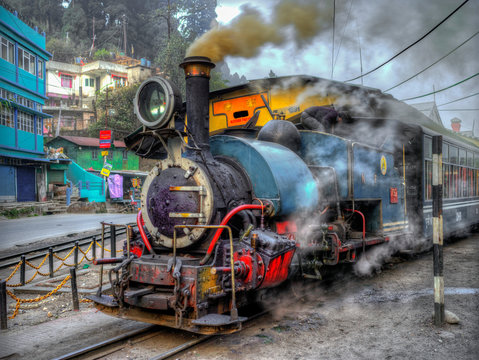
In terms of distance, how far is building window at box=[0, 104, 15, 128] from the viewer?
68.8 feet

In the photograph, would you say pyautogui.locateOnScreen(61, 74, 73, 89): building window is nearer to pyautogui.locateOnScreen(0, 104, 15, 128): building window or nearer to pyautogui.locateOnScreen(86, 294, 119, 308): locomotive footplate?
pyautogui.locateOnScreen(0, 104, 15, 128): building window

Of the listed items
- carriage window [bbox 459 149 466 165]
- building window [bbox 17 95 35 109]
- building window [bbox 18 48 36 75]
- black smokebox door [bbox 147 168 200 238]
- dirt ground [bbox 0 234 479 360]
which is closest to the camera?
dirt ground [bbox 0 234 479 360]

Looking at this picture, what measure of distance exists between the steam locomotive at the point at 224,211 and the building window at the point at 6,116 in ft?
61.7

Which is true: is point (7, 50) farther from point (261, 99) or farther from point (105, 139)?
point (261, 99)

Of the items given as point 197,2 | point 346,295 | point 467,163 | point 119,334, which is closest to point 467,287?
point 346,295

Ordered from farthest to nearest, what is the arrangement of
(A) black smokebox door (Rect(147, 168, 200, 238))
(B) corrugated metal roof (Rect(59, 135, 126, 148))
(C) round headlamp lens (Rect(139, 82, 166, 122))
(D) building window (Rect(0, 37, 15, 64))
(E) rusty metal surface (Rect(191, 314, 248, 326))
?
(B) corrugated metal roof (Rect(59, 135, 126, 148)), (D) building window (Rect(0, 37, 15, 64)), (C) round headlamp lens (Rect(139, 82, 166, 122)), (A) black smokebox door (Rect(147, 168, 200, 238)), (E) rusty metal surface (Rect(191, 314, 248, 326))

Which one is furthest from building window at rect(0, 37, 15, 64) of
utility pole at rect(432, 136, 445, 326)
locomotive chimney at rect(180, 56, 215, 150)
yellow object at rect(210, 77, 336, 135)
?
utility pole at rect(432, 136, 445, 326)

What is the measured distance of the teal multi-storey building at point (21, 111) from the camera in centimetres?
2081

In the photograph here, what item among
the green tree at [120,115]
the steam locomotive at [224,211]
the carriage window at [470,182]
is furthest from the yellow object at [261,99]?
the green tree at [120,115]

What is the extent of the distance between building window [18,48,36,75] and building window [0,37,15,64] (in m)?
0.70

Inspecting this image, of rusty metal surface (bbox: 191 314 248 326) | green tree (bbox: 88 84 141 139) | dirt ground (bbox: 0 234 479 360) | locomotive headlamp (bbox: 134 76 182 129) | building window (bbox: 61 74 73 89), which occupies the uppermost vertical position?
building window (bbox: 61 74 73 89)

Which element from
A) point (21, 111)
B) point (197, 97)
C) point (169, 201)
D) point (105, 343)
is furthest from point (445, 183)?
point (21, 111)

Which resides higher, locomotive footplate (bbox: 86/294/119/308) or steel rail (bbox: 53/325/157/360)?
locomotive footplate (bbox: 86/294/119/308)

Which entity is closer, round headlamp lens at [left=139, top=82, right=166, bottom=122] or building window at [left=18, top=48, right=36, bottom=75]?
round headlamp lens at [left=139, top=82, right=166, bottom=122]
